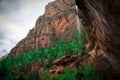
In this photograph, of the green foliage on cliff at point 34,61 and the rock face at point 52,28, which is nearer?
the green foliage on cliff at point 34,61

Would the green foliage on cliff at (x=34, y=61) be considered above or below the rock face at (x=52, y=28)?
below

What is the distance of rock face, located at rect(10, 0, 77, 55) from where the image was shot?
94188 millimetres

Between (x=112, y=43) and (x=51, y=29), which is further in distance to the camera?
(x=51, y=29)

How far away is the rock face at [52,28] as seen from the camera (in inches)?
3708

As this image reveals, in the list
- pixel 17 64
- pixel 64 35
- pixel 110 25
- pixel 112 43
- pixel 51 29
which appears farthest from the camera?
pixel 51 29

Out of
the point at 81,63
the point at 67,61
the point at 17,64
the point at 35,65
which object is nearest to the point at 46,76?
the point at 67,61

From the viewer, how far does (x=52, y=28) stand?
9994 centimetres

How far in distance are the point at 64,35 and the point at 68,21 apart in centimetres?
832

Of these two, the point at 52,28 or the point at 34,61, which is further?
the point at 52,28

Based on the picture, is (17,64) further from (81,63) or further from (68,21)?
(81,63)

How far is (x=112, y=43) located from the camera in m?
17.0

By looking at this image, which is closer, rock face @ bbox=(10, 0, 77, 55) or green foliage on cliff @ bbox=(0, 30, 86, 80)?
green foliage on cliff @ bbox=(0, 30, 86, 80)

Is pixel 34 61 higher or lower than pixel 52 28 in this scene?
lower

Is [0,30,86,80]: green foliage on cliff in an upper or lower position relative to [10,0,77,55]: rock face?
lower
